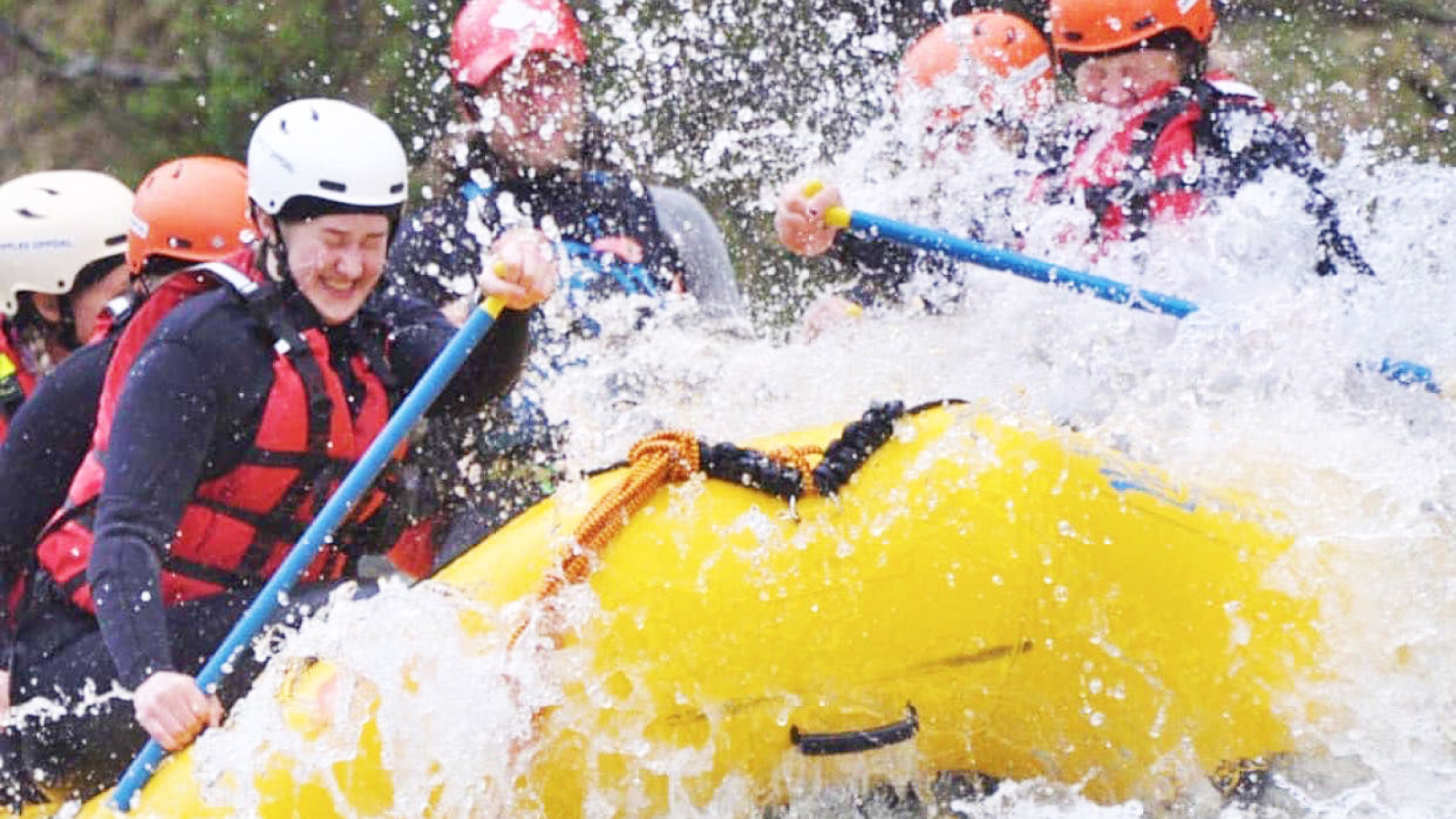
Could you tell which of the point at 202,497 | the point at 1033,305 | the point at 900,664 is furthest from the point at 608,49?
the point at 900,664

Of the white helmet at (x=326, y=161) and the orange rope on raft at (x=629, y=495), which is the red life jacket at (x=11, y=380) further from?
the orange rope on raft at (x=629, y=495)

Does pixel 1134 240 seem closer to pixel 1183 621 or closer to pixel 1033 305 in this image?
pixel 1033 305

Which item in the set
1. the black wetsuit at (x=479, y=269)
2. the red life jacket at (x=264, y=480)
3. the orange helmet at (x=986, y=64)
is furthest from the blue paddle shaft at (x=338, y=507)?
the orange helmet at (x=986, y=64)

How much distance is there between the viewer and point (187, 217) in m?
4.31

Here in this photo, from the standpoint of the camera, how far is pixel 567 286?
4578mm

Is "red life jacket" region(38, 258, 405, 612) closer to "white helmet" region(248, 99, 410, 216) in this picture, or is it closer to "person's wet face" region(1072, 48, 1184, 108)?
"white helmet" region(248, 99, 410, 216)

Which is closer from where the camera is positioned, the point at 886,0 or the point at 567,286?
the point at 567,286

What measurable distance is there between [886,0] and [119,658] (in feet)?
16.0

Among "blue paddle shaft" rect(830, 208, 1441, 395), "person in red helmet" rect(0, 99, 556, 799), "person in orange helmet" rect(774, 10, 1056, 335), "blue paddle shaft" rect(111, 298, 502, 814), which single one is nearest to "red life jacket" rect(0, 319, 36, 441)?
"person in red helmet" rect(0, 99, 556, 799)

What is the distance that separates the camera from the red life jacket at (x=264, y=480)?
11.7 ft

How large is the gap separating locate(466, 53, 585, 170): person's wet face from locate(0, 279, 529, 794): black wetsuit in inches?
29.0

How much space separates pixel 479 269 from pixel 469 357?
73 cm

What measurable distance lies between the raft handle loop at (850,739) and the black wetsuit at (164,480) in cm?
104

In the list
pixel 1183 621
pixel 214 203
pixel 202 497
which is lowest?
pixel 1183 621
